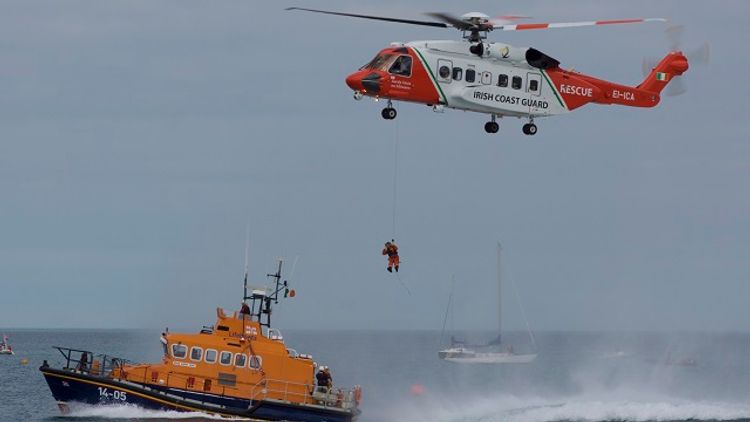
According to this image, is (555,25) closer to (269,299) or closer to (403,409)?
(269,299)

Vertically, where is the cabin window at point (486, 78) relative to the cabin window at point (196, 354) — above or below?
above

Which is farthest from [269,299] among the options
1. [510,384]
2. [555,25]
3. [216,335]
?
[510,384]

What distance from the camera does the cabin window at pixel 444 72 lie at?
3091cm

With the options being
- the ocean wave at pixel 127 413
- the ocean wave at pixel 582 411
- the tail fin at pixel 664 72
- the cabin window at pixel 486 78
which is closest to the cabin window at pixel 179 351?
the ocean wave at pixel 127 413

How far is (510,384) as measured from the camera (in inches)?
2933

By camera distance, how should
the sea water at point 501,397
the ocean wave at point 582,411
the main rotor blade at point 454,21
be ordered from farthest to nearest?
1. the ocean wave at point 582,411
2. the sea water at point 501,397
3. the main rotor blade at point 454,21

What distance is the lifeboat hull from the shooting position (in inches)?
1403

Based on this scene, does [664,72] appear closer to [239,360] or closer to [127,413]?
[239,360]

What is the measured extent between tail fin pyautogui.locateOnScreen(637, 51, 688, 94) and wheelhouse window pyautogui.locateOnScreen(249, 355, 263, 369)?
1237cm

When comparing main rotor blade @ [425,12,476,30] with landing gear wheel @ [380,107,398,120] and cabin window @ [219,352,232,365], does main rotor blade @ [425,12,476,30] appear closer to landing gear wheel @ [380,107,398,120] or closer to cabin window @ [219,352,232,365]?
landing gear wheel @ [380,107,398,120]

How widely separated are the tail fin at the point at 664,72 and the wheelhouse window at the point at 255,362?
12.4 metres

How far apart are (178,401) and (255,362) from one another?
231 centimetres

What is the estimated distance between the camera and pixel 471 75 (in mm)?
31156

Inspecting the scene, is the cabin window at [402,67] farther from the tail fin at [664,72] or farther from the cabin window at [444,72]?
the tail fin at [664,72]
